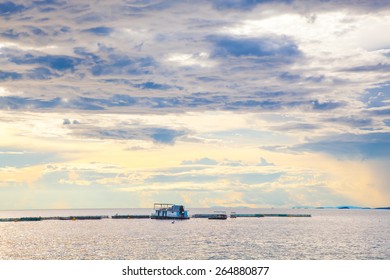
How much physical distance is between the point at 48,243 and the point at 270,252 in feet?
177

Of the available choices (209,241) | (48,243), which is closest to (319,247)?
(209,241)

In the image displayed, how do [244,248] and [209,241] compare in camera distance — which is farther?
[209,241]

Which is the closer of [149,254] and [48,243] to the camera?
[149,254]
